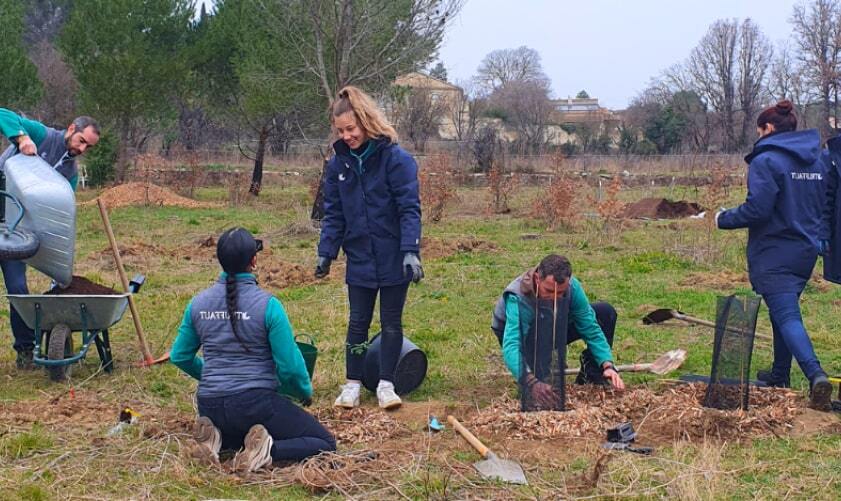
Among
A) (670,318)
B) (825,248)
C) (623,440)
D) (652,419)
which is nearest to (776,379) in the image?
(825,248)

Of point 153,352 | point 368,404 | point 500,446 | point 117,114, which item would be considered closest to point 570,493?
point 500,446

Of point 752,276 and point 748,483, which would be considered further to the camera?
point 752,276

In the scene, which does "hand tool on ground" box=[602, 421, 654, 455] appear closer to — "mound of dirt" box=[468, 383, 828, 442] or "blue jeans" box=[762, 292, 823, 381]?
"mound of dirt" box=[468, 383, 828, 442]

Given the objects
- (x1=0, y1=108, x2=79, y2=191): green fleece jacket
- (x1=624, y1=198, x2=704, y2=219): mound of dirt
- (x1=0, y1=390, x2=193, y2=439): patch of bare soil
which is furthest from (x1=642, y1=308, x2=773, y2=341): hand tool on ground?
(x1=624, y1=198, x2=704, y2=219): mound of dirt

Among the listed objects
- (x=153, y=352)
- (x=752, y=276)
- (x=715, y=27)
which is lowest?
(x=153, y=352)

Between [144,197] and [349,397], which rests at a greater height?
[349,397]

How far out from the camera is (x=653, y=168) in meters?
31.8

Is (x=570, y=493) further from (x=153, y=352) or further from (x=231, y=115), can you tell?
(x=231, y=115)

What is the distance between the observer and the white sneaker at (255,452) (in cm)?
396

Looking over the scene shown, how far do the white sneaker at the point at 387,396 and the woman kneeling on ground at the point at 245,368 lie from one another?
937mm

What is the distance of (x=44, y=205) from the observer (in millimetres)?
5516

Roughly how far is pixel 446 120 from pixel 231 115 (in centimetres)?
3507

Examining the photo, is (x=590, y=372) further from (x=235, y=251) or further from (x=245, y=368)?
(x=235, y=251)

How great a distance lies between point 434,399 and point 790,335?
2087mm
